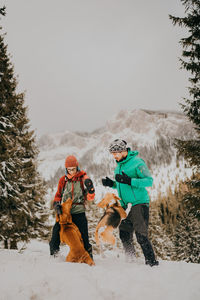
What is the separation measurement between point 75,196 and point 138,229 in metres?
1.57

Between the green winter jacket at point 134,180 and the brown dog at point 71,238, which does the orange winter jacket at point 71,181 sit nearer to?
the brown dog at point 71,238

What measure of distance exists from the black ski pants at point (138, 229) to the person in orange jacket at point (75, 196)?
0.85 metres

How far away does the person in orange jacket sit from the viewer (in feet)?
14.6

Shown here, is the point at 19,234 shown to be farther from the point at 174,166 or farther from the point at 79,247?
the point at 174,166

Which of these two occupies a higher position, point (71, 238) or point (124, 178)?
point (124, 178)

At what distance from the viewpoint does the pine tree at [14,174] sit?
822 centimetres

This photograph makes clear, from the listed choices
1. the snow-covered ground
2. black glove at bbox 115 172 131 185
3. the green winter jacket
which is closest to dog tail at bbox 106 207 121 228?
the green winter jacket

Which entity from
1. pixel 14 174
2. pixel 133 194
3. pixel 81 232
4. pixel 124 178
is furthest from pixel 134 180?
pixel 14 174

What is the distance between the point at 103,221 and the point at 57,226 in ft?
3.51

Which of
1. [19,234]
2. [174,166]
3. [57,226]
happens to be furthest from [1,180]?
[174,166]

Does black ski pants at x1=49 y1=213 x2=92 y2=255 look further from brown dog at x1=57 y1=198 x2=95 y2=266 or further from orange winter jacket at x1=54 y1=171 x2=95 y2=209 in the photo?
orange winter jacket at x1=54 y1=171 x2=95 y2=209

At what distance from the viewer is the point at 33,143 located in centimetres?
1278

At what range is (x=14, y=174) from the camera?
8805 mm

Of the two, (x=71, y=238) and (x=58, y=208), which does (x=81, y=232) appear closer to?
(x=71, y=238)
